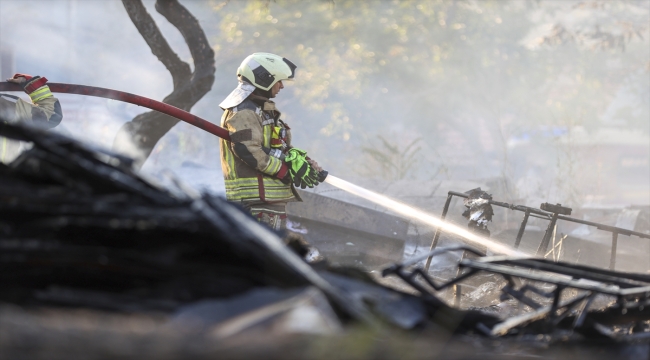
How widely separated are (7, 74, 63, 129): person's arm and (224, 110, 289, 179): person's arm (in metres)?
1.46

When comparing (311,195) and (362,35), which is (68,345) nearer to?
(311,195)

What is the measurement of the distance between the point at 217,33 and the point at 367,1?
7131 mm

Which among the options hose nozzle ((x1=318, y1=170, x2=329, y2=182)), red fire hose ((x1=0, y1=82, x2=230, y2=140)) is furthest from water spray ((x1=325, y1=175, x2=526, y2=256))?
red fire hose ((x1=0, y1=82, x2=230, y2=140))


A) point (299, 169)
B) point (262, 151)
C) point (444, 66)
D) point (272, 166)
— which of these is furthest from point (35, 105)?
point (444, 66)

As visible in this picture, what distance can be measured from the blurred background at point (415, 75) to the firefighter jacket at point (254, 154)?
1513 cm

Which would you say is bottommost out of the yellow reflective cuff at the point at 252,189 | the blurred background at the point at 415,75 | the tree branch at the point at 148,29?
the yellow reflective cuff at the point at 252,189

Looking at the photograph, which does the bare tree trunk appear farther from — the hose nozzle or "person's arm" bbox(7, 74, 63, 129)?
the hose nozzle

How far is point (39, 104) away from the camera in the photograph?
529 cm

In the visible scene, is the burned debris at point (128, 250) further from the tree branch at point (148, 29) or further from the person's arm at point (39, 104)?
the tree branch at point (148, 29)

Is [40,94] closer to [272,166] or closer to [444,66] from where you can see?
[272,166]

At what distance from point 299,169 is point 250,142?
47 cm

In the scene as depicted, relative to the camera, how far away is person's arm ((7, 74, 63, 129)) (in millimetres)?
5164

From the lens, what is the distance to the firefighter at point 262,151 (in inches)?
205

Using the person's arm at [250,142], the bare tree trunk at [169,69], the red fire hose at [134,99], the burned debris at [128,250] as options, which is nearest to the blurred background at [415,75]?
the bare tree trunk at [169,69]
